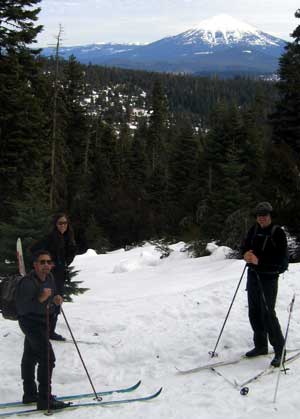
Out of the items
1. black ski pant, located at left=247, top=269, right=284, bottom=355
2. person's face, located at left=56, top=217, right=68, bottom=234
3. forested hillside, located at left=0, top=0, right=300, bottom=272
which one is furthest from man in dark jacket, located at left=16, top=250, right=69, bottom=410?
forested hillside, located at left=0, top=0, right=300, bottom=272

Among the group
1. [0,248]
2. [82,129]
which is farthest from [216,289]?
[82,129]

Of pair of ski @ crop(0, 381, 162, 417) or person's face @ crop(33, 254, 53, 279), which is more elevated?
person's face @ crop(33, 254, 53, 279)

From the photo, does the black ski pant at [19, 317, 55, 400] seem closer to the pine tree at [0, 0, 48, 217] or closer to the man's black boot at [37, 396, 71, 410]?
the man's black boot at [37, 396, 71, 410]

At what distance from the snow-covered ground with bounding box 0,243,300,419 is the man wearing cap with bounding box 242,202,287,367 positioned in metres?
0.54

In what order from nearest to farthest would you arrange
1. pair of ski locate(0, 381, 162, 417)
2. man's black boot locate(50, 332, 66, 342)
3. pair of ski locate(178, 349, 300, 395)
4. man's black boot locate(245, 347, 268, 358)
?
1. pair of ski locate(0, 381, 162, 417)
2. pair of ski locate(178, 349, 300, 395)
3. man's black boot locate(245, 347, 268, 358)
4. man's black boot locate(50, 332, 66, 342)

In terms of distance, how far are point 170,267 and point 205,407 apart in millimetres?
10608

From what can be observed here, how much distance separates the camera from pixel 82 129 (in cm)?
5100

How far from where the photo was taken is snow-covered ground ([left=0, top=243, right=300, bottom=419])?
5.14m

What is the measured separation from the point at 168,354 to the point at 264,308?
5.72 feet

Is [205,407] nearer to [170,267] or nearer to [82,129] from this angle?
[170,267]

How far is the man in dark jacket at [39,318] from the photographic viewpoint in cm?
497

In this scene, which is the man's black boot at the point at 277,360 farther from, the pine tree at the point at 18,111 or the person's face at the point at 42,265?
the pine tree at the point at 18,111

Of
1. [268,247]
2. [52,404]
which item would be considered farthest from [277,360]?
[52,404]

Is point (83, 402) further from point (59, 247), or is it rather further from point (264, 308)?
point (264, 308)
